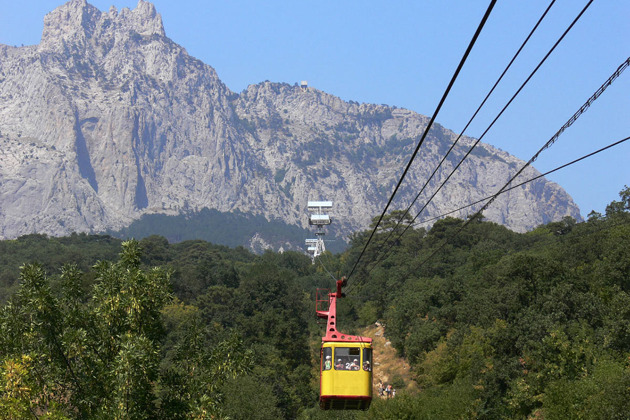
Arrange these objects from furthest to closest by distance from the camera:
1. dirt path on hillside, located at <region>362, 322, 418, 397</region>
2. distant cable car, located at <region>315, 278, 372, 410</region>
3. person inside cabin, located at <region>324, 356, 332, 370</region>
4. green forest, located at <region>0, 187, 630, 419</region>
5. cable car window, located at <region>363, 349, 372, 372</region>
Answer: dirt path on hillside, located at <region>362, 322, 418, 397</region>, person inside cabin, located at <region>324, 356, 332, 370</region>, cable car window, located at <region>363, 349, 372, 372</region>, distant cable car, located at <region>315, 278, 372, 410</region>, green forest, located at <region>0, 187, 630, 419</region>

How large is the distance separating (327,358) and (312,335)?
10195cm

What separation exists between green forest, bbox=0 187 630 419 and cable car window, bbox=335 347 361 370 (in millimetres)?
5469

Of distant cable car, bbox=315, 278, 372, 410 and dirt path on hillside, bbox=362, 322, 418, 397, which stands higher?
distant cable car, bbox=315, 278, 372, 410

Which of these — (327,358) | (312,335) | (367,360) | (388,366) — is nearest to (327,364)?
(327,358)

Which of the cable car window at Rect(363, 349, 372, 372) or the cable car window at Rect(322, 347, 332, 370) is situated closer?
the cable car window at Rect(363, 349, 372, 372)

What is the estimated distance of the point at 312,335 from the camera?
13238 cm

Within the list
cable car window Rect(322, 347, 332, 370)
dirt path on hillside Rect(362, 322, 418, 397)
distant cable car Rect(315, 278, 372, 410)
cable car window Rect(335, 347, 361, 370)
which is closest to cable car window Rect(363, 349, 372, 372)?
distant cable car Rect(315, 278, 372, 410)

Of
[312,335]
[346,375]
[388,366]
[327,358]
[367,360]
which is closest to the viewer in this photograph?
[346,375]

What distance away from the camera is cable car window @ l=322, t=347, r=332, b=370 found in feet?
104

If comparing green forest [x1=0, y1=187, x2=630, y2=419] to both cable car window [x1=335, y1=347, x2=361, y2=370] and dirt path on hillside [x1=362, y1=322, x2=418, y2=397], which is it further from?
cable car window [x1=335, y1=347, x2=361, y2=370]

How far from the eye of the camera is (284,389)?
275 feet

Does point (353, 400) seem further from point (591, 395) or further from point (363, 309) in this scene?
point (363, 309)

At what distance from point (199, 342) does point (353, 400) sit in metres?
8.23

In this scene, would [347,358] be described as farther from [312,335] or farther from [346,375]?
[312,335]
